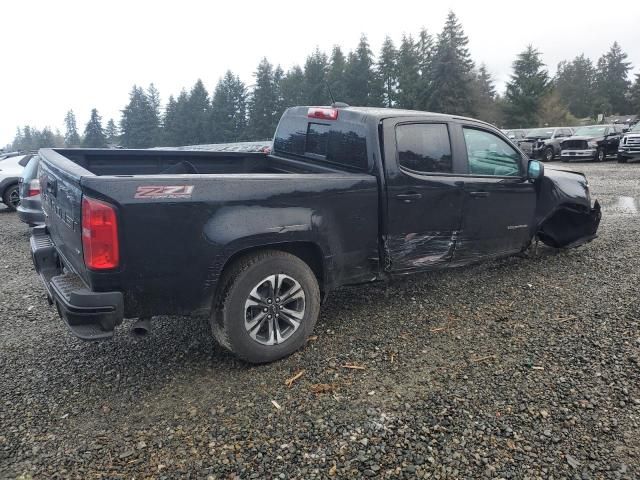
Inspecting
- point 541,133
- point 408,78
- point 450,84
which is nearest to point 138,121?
point 408,78

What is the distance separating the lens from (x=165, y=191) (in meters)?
3.01

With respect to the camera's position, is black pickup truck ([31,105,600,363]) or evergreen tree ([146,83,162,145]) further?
evergreen tree ([146,83,162,145])

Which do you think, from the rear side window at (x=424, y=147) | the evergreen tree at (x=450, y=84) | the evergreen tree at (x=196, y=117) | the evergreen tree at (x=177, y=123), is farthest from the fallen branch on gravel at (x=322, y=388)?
the evergreen tree at (x=177, y=123)

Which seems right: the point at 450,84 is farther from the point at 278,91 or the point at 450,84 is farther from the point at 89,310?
the point at 89,310

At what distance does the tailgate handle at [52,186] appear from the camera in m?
3.48

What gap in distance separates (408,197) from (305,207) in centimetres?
103

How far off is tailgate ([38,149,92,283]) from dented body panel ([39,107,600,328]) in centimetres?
2

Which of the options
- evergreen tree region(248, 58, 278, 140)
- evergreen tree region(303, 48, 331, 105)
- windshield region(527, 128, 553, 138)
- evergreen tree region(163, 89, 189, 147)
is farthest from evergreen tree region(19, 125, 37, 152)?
windshield region(527, 128, 553, 138)

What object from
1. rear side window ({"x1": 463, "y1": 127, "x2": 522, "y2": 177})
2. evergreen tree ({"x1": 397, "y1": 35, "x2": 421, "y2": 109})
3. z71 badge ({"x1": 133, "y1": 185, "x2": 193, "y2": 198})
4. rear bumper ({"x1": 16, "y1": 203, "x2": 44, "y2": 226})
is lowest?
rear bumper ({"x1": 16, "y1": 203, "x2": 44, "y2": 226})

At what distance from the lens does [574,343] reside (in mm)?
3762

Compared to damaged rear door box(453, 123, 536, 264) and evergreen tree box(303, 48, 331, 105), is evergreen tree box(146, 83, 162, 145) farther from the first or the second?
damaged rear door box(453, 123, 536, 264)

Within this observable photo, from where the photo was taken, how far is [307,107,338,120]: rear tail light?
14.8 ft

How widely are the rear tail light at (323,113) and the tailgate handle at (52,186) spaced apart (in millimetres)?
2348

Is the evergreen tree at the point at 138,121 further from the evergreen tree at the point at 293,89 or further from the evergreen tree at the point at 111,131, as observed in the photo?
the evergreen tree at the point at 293,89
